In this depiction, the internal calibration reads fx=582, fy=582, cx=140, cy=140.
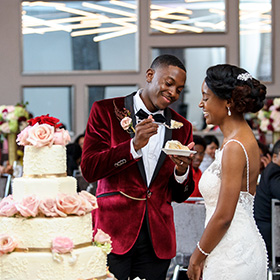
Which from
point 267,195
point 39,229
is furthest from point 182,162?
point 267,195

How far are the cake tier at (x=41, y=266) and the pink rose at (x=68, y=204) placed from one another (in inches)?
6.2

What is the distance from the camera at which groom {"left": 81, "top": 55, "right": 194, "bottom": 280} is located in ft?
9.26

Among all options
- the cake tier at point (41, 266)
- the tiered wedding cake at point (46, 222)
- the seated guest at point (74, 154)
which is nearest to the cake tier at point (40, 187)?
the tiered wedding cake at point (46, 222)

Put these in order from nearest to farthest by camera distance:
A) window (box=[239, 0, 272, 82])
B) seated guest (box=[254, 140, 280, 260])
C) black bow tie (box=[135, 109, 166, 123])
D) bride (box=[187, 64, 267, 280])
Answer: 1. bride (box=[187, 64, 267, 280])
2. black bow tie (box=[135, 109, 166, 123])
3. seated guest (box=[254, 140, 280, 260])
4. window (box=[239, 0, 272, 82])

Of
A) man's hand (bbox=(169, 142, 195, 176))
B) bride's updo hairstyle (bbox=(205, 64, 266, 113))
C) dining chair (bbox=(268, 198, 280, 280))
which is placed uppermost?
bride's updo hairstyle (bbox=(205, 64, 266, 113))

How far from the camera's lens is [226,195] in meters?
2.41

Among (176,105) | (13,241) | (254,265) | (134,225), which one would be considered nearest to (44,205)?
(13,241)

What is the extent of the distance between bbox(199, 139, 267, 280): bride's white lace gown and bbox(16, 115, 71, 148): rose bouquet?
0.68 metres

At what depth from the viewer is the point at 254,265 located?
254 centimetres

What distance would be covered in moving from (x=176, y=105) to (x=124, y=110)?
5.53 meters

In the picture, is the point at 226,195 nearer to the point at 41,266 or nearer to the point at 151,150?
the point at 151,150

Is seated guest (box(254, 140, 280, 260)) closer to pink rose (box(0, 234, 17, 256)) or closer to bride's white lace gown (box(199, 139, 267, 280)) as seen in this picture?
bride's white lace gown (box(199, 139, 267, 280))

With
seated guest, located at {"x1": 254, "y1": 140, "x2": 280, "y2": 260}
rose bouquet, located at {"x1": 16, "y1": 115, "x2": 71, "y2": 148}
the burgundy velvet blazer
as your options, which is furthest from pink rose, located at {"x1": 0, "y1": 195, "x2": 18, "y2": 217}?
seated guest, located at {"x1": 254, "y1": 140, "x2": 280, "y2": 260}

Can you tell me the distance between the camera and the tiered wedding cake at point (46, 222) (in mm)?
2240
